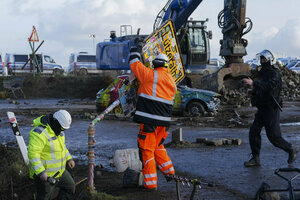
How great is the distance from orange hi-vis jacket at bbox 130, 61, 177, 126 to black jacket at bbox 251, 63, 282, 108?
6.08ft

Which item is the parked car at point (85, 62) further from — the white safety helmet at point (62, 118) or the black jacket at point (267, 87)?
the white safety helmet at point (62, 118)

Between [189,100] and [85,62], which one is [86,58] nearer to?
[85,62]

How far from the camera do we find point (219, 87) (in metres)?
21.0

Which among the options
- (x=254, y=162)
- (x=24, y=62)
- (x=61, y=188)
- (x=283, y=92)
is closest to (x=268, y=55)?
(x=254, y=162)

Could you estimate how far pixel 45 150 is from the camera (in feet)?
15.4

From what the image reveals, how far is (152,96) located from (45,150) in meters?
1.89

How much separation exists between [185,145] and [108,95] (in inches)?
239

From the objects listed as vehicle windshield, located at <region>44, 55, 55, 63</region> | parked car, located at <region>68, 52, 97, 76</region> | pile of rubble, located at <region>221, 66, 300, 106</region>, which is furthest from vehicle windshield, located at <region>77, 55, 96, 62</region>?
pile of rubble, located at <region>221, 66, 300, 106</region>

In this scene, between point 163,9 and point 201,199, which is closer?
point 201,199

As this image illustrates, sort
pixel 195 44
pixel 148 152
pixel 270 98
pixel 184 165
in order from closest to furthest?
1. pixel 148 152
2. pixel 270 98
3. pixel 184 165
4. pixel 195 44

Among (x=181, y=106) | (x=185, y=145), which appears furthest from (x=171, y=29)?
(x=181, y=106)

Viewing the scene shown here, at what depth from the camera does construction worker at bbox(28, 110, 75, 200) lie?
177 inches

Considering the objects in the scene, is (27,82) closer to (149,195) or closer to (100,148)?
(100,148)

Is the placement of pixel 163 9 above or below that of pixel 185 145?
above
